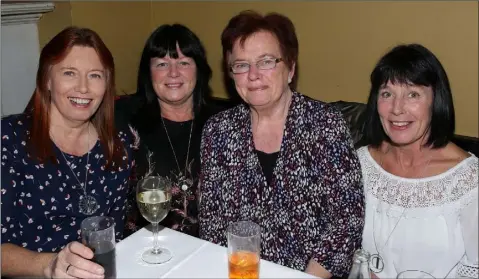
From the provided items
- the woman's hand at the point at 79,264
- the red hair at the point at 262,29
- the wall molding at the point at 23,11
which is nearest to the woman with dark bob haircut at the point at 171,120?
the red hair at the point at 262,29

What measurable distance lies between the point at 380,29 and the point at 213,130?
122cm

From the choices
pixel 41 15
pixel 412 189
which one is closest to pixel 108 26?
pixel 41 15

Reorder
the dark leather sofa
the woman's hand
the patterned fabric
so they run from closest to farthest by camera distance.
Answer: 1. the woman's hand
2. the patterned fabric
3. the dark leather sofa

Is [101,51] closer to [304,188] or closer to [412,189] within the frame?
[304,188]

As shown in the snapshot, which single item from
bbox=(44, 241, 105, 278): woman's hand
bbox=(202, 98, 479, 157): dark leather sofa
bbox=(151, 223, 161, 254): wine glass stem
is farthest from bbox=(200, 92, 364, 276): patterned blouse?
bbox=(44, 241, 105, 278): woman's hand

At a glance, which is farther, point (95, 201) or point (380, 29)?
point (380, 29)

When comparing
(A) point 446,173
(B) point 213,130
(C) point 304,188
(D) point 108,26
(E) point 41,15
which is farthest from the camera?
(D) point 108,26

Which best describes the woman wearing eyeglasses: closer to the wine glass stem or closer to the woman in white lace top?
the woman in white lace top

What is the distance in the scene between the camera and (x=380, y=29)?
2664mm

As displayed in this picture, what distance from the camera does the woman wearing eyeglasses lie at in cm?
180

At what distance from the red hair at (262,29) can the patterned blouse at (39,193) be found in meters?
0.71

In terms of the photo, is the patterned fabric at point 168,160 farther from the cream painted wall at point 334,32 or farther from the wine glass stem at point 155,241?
the cream painted wall at point 334,32

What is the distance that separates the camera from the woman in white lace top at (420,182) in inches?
65.4

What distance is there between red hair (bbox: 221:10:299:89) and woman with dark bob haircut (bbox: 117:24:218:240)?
40 cm
